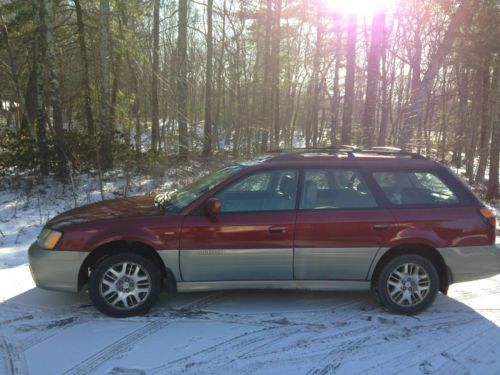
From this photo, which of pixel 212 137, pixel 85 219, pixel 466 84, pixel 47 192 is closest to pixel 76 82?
pixel 212 137

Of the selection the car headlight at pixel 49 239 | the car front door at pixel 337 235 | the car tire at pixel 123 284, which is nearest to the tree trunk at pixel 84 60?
the car headlight at pixel 49 239

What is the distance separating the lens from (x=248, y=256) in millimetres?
4238

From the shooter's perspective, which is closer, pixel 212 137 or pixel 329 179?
pixel 329 179

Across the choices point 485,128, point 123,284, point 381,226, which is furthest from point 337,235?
point 485,128

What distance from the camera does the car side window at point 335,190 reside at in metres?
4.42

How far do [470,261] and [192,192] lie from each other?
3061 millimetres

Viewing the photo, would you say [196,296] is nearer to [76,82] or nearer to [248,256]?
[248,256]

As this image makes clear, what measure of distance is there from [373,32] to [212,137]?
9.68m

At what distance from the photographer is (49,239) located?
4.20 m

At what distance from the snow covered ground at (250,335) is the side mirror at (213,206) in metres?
1.08

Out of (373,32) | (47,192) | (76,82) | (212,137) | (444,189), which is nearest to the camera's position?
(444,189)

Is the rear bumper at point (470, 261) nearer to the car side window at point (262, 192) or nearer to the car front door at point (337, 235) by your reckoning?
the car front door at point (337, 235)

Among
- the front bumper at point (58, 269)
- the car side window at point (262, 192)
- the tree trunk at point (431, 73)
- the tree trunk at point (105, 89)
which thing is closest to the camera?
the front bumper at point (58, 269)

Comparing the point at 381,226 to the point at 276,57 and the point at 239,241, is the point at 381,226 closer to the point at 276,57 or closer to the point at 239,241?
the point at 239,241
